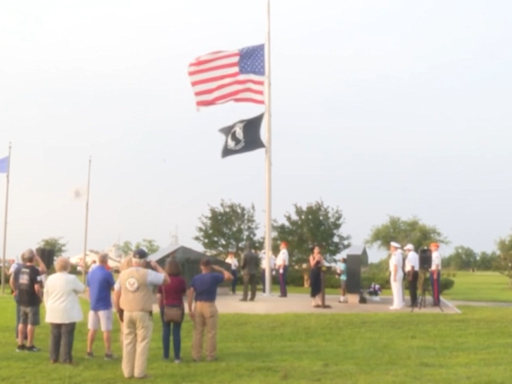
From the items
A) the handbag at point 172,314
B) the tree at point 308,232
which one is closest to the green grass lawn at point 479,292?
the tree at point 308,232

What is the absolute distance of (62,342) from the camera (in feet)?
43.2

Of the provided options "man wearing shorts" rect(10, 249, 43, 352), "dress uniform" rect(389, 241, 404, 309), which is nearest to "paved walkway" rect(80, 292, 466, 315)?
"dress uniform" rect(389, 241, 404, 309)

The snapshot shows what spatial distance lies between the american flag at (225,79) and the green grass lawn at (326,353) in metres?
7.58

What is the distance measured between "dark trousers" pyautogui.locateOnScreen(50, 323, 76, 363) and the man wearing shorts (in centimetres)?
135

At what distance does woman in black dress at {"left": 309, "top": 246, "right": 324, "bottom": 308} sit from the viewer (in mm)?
21375

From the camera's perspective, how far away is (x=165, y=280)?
1217cm

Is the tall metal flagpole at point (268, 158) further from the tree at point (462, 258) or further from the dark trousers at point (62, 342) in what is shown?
the tree at point (462, 258)

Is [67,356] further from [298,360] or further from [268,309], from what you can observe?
[268,309]

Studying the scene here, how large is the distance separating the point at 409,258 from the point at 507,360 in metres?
7.24

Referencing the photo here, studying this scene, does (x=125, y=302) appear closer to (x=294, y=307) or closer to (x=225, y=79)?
(x=294, y=307)

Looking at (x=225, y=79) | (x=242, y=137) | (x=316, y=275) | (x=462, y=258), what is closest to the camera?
(x=316, y=275)

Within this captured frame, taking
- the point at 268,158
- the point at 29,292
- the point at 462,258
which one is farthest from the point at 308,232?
the point at 462,258

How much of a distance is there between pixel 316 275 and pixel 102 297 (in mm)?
8547

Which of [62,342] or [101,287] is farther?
[101,287]
